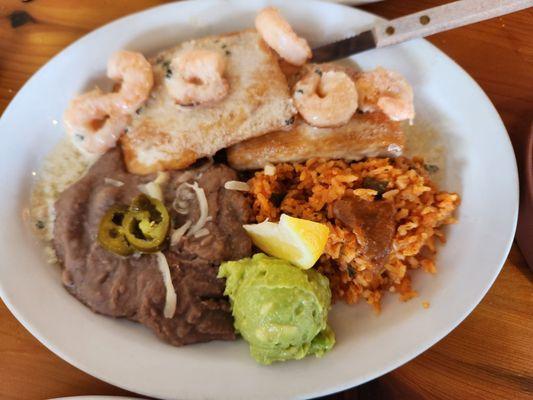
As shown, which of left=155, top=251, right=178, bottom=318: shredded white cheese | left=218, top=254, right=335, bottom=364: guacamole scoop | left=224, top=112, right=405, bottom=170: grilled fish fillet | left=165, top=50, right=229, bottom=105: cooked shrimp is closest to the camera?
left=218, top=254, right=335, bottom=364: guacamole scoop

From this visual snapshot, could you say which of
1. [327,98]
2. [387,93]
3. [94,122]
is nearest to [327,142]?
[327,98]

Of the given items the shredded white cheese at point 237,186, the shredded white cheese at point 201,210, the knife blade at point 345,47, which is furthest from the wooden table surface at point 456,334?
the shredded white cheese at point 237,186

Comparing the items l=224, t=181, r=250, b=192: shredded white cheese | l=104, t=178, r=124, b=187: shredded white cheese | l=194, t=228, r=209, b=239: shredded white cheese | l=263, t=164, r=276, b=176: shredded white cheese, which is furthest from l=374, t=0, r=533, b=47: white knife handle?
l=104, t=178, r=124, b=187: shredded white cheese

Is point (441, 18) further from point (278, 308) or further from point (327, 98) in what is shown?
point (278, 308)

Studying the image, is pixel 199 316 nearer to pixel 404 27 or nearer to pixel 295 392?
pixel 295 392

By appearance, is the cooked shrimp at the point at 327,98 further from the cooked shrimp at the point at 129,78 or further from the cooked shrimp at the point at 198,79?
the cooked shrimp at the point at 129,78

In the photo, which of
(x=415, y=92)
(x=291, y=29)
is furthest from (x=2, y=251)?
(x=415, y=92)

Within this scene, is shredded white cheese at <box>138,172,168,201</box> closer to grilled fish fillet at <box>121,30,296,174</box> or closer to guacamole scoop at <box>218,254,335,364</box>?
grilled fish fillet at <box>121,30,296,174</box>
